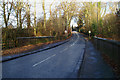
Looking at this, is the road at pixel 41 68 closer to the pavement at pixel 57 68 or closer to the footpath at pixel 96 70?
the pavement at pixel 57 68

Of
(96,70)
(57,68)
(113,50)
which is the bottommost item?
(57,68)

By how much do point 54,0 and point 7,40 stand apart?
2500cm

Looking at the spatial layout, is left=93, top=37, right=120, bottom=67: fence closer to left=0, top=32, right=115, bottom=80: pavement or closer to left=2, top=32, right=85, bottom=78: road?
left=0, top=32, right=115, bottom=80: pavement

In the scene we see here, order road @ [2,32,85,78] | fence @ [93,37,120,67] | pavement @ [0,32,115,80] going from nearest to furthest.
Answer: pavement @ [0,32,115,80]
road @ [2,32,85,78]
fence @ [93,37,120,67]

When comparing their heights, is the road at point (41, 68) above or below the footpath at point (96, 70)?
below

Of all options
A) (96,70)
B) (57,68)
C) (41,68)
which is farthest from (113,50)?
(41,68)

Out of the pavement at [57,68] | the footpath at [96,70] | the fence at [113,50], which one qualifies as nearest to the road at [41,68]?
the pavement at [57,68]

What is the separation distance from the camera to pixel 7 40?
555 inches

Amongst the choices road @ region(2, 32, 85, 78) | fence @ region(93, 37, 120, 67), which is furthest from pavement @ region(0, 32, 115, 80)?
fence @ region(93, 37, 120, 67)

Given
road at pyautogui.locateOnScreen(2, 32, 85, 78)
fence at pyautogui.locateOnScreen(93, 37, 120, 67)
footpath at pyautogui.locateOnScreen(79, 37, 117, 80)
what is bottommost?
road at pyautogui.locateOnScreen(2, 32, 85, 78)

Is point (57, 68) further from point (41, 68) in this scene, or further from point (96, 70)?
point (96, 70)

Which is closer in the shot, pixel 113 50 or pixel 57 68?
pixel 57 68

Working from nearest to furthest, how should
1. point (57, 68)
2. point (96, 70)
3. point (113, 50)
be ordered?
point (96, 70), point (57, 68), point (113, 50)

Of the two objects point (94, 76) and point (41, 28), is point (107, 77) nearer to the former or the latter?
point (94, 76)
